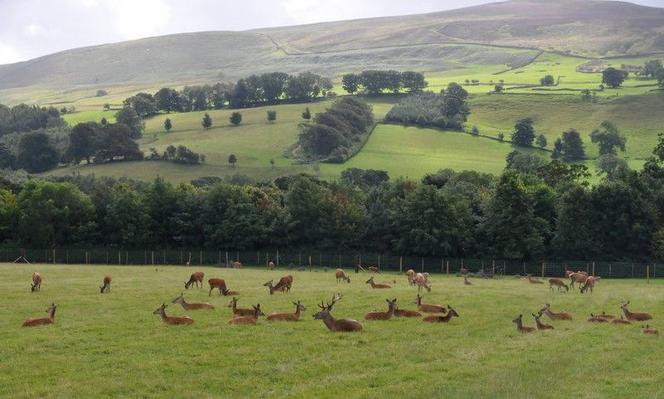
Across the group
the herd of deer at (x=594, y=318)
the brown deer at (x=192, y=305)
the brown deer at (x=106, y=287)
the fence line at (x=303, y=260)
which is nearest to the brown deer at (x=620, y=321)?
the herd of deer at (x=594, y=318)

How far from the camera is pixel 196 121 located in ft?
541

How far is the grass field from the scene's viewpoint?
1745 cm

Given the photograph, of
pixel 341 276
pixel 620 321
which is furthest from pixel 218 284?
pixel 620 321

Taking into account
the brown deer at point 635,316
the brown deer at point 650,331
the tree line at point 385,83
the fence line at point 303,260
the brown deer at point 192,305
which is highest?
the tree line at point 385,83

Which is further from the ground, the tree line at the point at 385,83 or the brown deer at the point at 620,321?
the tree line at the point at 385,83

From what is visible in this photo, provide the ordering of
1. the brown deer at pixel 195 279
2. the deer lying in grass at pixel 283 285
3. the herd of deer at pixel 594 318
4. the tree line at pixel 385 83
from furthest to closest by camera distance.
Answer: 1. the tree line at pixel 385 83
2. the brown deer at pixel 195 279
3. the deer lying in grass at pixel 283 285
4. the herd of deer at pixel 594 318

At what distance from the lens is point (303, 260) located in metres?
73.4

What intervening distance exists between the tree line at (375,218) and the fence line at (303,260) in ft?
6.89

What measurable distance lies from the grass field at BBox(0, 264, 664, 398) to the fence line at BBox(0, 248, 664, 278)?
37.1 metres

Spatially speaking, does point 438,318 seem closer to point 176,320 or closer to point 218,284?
point 176,320

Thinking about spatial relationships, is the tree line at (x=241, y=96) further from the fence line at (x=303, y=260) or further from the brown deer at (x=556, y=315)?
the brown deer at (x=556, y=315)

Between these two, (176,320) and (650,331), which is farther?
(650,331)

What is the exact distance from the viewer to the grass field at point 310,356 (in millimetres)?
17453

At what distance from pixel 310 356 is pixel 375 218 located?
2336 inches
